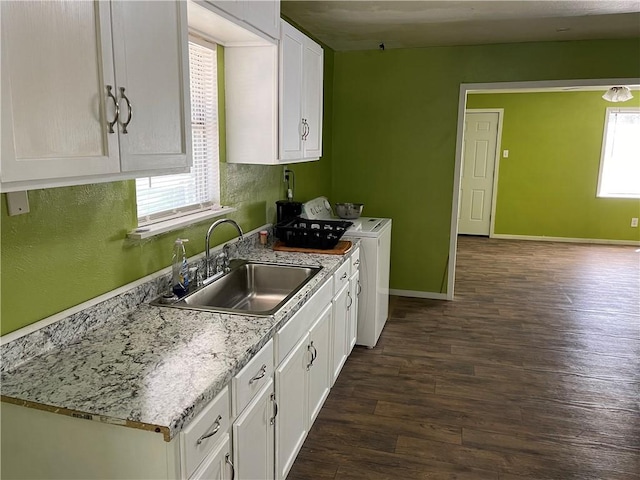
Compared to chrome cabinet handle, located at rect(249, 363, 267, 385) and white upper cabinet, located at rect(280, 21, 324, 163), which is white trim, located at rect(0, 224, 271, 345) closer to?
chrome cabinet handle, located at rect(249, 363, 267, 385)

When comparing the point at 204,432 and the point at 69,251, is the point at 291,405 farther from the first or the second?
the point at 69,251

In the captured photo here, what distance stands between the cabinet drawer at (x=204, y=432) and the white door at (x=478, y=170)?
22.5 ft

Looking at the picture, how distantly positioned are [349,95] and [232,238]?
8.58 feet

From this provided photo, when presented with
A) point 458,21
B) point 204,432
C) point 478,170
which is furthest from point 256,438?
point 478,170

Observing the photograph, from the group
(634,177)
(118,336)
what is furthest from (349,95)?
(634,177)

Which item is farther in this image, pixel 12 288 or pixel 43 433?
pixel 12 288

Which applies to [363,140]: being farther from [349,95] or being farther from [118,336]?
[118,336]

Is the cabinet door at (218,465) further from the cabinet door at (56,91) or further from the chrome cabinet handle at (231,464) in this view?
the cabinet door at (56,91)

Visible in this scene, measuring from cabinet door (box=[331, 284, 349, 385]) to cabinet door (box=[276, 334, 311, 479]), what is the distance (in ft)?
1.84

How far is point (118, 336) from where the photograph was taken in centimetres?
167

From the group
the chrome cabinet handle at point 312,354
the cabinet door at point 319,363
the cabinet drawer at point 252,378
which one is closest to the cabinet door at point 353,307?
the cabinet door at point 319,363

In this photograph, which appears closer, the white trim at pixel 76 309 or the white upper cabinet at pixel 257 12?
the white trim at pixel 76 309

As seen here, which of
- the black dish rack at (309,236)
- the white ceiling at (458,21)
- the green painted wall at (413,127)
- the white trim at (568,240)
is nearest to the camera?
the black dish rack at (309,236)

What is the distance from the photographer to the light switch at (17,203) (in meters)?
1.40
